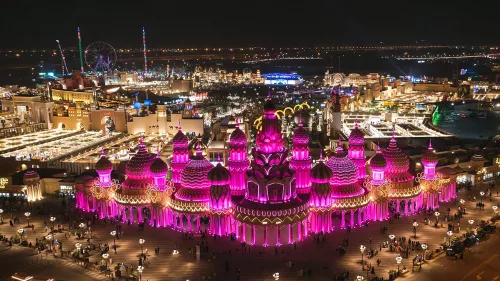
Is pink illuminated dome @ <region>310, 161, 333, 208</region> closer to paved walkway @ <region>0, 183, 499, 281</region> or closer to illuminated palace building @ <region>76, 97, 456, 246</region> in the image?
illuminated palace building @ <region>76, 97, 456, 246</region>

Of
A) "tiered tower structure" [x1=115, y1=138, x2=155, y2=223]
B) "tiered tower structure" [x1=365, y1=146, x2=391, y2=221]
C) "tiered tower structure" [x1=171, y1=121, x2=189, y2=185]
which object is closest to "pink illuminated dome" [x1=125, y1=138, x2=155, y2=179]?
"tiered tower structure" [x1=115, y1=138, x2=155, y2=223]

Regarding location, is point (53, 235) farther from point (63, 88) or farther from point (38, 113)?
point (63, 88)

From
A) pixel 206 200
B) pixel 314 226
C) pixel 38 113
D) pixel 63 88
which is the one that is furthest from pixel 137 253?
pixel 63 88

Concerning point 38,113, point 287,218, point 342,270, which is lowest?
point 342,270

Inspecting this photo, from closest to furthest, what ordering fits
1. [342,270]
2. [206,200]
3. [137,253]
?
1. [342,270]
2. [137,253]
3. [206,200]

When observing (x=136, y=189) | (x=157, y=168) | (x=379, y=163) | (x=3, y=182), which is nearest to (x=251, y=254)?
(x=157, y=168)

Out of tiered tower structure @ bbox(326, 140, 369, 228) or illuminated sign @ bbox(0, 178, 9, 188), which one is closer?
tiered tower structure @ bbox(326, 140, 369, 228)
